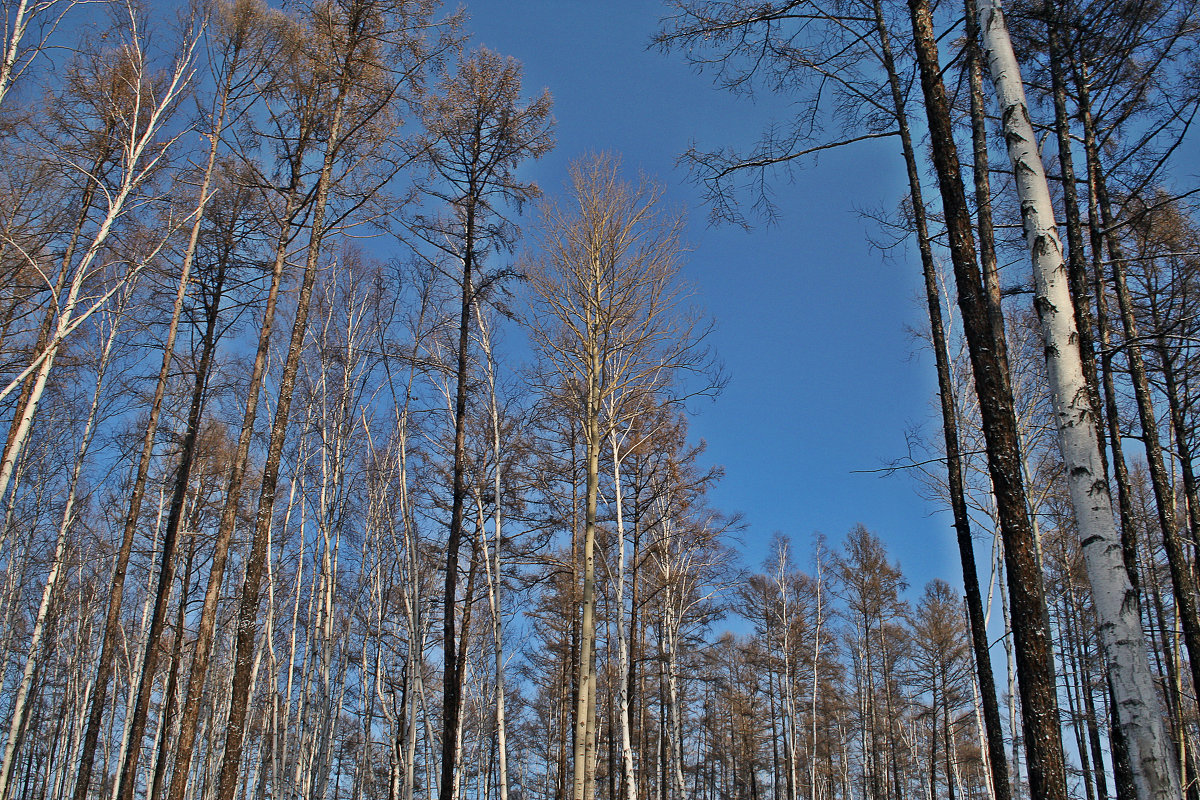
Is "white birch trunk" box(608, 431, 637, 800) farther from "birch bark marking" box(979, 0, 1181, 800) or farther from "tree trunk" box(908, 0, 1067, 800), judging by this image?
"birch bark marking" box(979, 0, 1181, 800)

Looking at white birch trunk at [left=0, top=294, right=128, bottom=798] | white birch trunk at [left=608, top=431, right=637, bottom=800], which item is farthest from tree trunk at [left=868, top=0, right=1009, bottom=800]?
white birch trunk at [left=0, top=294, right=128, bottom=798]

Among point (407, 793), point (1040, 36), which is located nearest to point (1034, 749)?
point (1040, 36)

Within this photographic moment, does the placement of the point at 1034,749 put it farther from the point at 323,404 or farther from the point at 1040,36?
the point at 323,404

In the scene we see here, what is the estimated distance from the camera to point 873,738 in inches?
1001

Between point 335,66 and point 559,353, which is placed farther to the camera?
point 335,66

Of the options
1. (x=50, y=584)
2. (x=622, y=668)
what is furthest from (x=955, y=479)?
(x=50, y=584)

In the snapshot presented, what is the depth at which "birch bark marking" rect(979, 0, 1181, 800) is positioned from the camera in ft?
10.4

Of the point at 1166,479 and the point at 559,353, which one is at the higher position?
the point at 559,353

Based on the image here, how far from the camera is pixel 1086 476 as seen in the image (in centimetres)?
345

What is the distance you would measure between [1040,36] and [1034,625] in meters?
7.48

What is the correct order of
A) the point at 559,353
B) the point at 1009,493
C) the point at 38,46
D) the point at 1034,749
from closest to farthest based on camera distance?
the point at 1034,749 < the point at 1009,493 < the point at 38,46 < the point at 559,353

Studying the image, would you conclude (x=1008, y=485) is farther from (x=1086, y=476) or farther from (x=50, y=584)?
(x=50, y=584)

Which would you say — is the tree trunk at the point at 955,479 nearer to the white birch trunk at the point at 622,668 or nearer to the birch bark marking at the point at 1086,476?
the birch bark marking at the point at 1086,476

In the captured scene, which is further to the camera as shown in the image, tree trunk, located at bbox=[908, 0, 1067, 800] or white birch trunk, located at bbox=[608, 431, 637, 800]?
white birch trunk, located at bbox=[608, 431, 637, 800]
